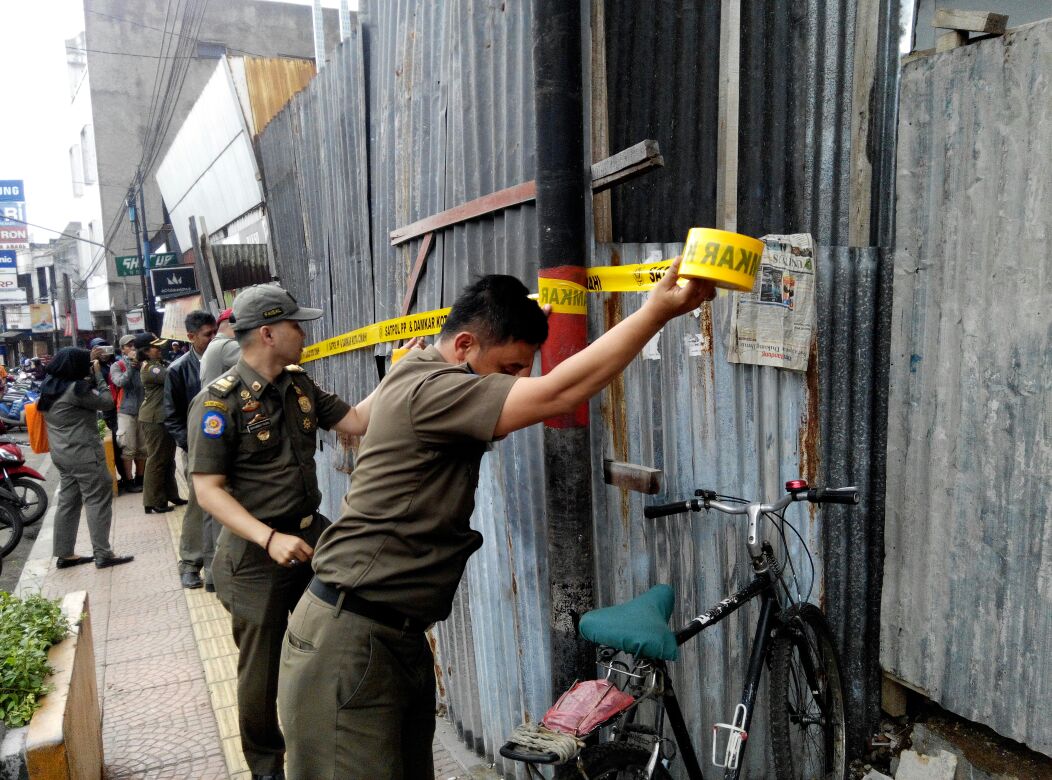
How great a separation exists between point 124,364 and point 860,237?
9083 millimetres

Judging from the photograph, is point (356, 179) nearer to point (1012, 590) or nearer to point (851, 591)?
point (851, 591)

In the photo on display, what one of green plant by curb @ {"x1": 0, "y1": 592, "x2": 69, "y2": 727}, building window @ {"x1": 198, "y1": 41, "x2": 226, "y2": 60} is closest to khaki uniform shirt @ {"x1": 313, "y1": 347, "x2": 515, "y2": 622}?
green plant by curb @ {"x1": 0, "y1": 592, "x2": 69, "y2": 727}

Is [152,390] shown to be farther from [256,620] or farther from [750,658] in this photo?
[750,658]

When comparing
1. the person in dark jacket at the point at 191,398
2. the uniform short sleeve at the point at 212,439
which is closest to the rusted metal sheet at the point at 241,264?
the person in dark jacket at the point at 191,398

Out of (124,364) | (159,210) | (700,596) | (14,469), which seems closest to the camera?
(700,596)

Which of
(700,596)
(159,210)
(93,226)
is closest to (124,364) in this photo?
(700,596)

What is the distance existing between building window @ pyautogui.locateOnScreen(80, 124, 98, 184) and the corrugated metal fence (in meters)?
32.8

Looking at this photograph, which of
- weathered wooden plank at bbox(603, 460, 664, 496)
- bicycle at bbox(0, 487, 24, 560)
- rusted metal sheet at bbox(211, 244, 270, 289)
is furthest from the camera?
rusted metal sheet at bbox(211, 244, 270, 289)

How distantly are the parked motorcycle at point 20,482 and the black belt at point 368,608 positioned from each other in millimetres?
7911

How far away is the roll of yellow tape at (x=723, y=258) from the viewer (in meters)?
1.63

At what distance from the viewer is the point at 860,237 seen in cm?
324

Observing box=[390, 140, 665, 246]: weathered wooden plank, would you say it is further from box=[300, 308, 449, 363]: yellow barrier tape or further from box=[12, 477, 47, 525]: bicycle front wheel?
box=[12, 477, 47, 525]: bicycle front wheel

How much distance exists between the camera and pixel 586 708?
2371mm

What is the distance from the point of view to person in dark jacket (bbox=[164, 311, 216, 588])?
6.38 metres
